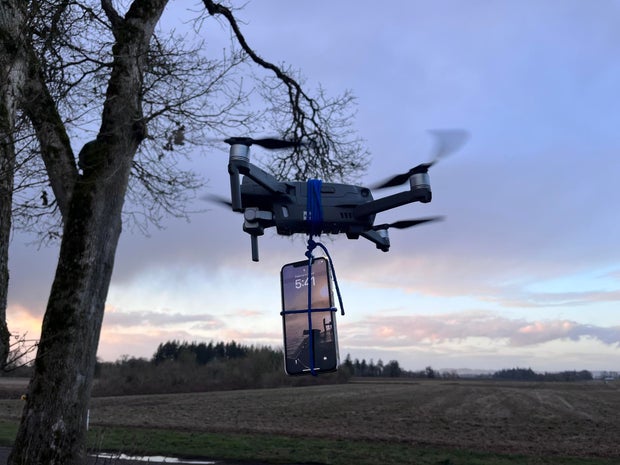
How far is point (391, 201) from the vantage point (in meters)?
2.68

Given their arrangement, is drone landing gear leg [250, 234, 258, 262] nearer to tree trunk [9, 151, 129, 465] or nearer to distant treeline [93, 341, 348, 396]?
tree trunk [9, 151, 129, 465]

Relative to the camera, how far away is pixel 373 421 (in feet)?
78.7

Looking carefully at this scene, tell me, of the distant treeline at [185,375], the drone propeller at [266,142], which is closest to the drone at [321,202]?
the drone propeller at [266,142]

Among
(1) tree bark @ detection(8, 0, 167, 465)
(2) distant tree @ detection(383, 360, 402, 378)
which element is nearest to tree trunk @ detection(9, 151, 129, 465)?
(1) tree bark @ detection(8, 0, 167, 465)

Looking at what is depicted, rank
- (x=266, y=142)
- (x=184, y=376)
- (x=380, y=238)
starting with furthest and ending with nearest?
(x=184, y=376), (x=380, y=238), (x=266, y=142)

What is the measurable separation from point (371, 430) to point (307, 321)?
63.2 ft

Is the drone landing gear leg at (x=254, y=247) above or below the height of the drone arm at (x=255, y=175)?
below

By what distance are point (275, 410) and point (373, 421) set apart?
676 cm

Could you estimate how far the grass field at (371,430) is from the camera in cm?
1445

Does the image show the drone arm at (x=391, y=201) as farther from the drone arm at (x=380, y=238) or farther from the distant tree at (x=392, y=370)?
the distant tree at (x=392, y=370)

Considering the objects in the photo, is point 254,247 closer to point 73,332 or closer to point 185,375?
point 73,332

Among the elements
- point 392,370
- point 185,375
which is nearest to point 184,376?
point 185,375

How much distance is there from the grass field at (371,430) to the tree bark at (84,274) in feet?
4.99

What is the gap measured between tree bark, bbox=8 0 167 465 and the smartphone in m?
2.58
